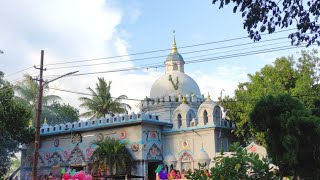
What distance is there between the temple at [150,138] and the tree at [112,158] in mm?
679

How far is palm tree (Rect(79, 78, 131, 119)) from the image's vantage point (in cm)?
3972

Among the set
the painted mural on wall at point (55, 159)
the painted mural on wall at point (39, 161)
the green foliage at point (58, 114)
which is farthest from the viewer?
the green foliage at point (58, 114)

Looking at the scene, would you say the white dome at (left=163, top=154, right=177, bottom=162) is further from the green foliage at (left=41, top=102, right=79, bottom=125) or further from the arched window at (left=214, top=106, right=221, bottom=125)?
Answer: the green foliage at (left=41, top=102, right=79, bottom=125)

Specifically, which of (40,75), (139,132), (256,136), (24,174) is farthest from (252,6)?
(24,174)

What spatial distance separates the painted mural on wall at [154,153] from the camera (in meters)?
29.8

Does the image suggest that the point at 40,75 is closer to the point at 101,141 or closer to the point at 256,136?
the point at 101,141

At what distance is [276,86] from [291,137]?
17088mm

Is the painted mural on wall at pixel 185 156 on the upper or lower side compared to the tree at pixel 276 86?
lower

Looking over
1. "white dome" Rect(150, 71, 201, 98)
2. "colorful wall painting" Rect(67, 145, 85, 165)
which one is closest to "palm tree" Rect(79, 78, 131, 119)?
"white dome" Rect(150, 71, 201, 98)

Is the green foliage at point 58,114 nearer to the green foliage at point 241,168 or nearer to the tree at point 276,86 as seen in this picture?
the tree at point 276,86

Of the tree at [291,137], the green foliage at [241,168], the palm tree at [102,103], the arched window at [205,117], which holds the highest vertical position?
the palm tree at [102,103]

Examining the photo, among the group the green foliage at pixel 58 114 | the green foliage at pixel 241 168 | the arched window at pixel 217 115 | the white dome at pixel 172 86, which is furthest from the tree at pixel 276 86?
the green foliage at pixel 58 114

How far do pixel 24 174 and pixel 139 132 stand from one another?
1333 cm

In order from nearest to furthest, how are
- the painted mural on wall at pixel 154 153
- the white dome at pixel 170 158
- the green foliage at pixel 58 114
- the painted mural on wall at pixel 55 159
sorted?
1. the painted mural on wall at pixel 154 153
2. the white dome at pixel 170 158
3. the painted mural on wall at pixel 55 159
4. the green foliage at pixel 58 114
